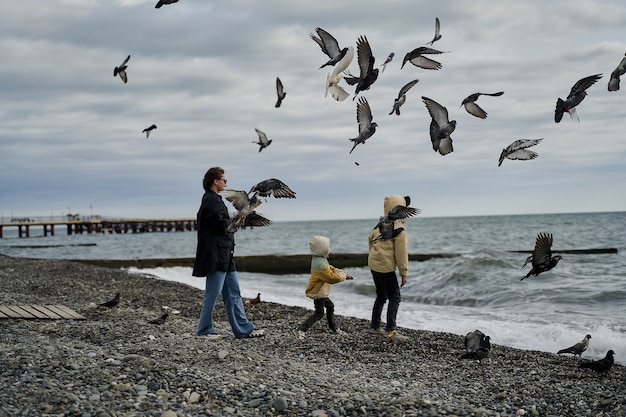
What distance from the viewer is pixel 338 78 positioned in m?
7.81

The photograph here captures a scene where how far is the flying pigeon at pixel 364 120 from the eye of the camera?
25.2 feet

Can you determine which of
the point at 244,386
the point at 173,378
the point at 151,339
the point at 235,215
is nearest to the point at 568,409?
the point at 244,386

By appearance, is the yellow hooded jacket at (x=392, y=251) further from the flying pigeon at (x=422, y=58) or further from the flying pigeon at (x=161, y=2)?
the flying pigeon at (x=161, y=2)

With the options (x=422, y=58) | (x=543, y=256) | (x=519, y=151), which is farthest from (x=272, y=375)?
(x=422, y=58)

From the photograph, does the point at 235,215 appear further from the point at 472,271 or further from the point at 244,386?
the point at 472,271

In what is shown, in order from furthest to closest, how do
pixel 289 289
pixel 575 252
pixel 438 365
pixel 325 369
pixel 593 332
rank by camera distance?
pixel 575 252 → pixel 289 289 → pixel 593 332 → pixel 438 365 → pixel 325 369

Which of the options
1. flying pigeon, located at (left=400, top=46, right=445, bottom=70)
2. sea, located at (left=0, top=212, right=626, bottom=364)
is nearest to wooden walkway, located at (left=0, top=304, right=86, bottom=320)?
sea, located at (left=0, top=212, right=626, bottom=364)

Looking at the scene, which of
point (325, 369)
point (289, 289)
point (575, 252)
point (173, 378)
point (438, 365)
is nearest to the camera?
point (173, 378)

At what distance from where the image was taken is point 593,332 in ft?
35.4

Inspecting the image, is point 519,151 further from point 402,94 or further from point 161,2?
point 161,2

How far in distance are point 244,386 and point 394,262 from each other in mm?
3394

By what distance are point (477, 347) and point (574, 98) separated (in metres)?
3.11

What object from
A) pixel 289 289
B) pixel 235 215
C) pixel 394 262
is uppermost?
pixel 235 215

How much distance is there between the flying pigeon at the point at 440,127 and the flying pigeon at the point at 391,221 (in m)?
0.83
